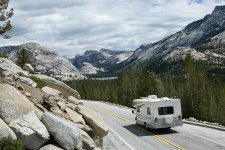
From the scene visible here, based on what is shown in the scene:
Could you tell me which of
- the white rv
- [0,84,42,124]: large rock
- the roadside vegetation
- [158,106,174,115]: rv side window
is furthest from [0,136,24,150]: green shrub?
the roadside vegetation

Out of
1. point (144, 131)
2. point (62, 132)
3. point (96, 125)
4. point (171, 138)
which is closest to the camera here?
point (62, 132)

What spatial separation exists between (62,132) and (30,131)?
6.05 ft

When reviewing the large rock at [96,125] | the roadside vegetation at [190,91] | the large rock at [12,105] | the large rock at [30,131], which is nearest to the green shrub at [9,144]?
the large rock at [30,131]

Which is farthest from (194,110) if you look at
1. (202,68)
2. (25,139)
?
(25,139)

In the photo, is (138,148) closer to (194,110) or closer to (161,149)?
(161,149)

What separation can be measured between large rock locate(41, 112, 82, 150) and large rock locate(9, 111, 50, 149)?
551 millimetres

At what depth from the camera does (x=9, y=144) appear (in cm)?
1565

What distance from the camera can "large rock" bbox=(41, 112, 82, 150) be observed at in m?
19.0

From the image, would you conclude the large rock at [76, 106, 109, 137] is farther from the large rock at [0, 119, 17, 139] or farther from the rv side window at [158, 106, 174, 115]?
the rv side window at [158, 106, 174, 115]

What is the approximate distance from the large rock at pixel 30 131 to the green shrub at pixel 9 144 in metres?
1.84

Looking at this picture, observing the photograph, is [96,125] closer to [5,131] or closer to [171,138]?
[171,138]

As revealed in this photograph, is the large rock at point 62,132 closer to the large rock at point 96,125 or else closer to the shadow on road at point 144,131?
the large rock at point 96,125

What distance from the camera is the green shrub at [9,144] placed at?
15.5m

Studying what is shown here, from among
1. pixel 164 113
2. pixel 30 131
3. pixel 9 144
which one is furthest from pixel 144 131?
pixel 9 144
